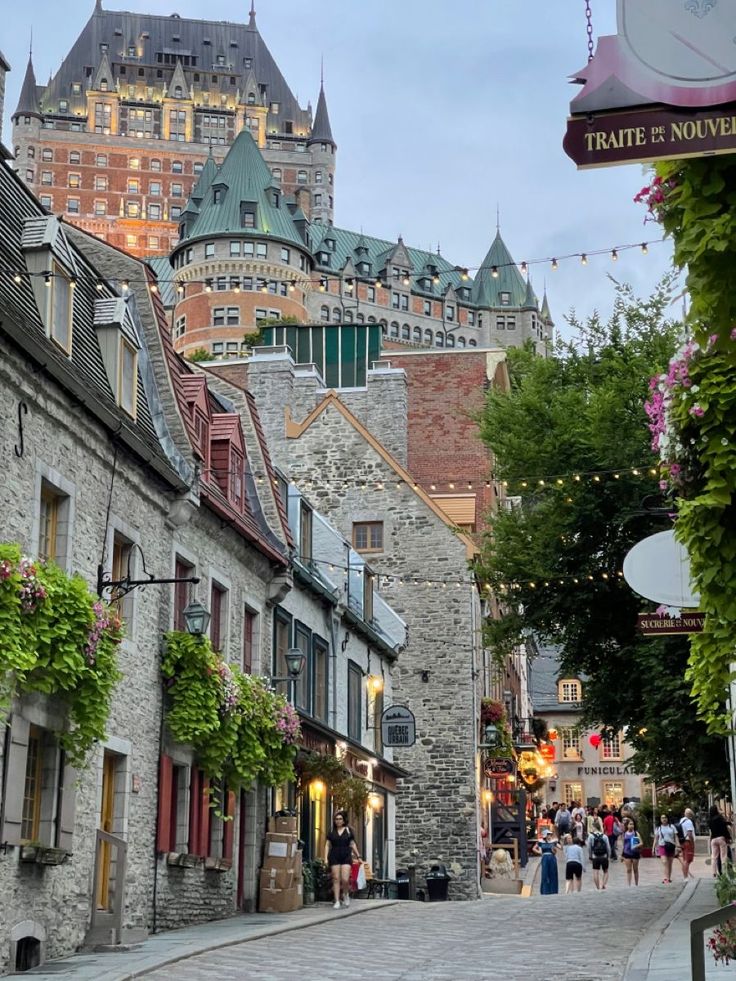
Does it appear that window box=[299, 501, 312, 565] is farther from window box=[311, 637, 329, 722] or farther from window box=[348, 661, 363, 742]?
window box=[348, 661, 363, 742]

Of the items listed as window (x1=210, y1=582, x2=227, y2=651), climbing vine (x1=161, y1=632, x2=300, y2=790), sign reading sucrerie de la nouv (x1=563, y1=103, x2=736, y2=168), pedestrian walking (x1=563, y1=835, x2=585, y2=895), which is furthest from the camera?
pedestrian walking (x1=563, y1=835, x2=585, y2=895)

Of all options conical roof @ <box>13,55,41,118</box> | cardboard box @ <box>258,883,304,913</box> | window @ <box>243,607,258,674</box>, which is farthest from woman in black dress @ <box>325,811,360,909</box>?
conical roof @ <box>13,55,41,118</box>

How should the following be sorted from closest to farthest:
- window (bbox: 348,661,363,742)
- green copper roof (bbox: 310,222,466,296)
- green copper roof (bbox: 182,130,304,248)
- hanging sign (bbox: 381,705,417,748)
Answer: window (bbox: 348,661,363,742)
hanging sign (bbox: 381,705,417,748)
green copper roof (bbox: 182,130,304,248)
green copper roof (bbox: 310,222,466,296)

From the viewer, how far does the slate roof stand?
600ft

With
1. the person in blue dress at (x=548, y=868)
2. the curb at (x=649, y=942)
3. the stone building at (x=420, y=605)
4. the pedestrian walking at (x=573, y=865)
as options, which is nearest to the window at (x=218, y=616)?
the curb at (x=649, y=942)

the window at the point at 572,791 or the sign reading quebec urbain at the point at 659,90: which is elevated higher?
the window at the point at 572,791

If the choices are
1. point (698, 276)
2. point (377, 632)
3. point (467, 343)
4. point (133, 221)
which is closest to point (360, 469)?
point (377, 632)

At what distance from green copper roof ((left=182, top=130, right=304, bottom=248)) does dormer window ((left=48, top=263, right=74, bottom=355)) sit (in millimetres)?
108491

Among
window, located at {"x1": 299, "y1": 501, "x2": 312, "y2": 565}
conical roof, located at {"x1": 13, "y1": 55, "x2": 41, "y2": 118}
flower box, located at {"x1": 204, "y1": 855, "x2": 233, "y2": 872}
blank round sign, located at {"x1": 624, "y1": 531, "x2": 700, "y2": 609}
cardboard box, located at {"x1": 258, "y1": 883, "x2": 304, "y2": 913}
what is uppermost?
conical roof, located at {"x1": 13, "y1": 55, "x2": 41, "y2": 118}

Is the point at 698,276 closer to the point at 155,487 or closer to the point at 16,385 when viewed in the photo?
the point at 16,385

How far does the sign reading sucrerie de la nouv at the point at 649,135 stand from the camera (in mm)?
6664

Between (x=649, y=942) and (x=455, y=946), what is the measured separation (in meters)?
2.20

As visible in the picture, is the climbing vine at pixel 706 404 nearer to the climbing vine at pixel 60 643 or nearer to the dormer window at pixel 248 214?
the climbing vine at pixel 60 643

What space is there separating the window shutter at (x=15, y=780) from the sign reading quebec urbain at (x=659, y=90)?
9.98 m
